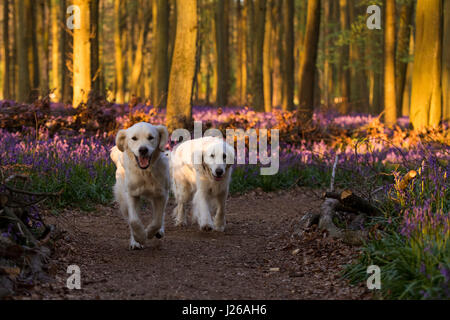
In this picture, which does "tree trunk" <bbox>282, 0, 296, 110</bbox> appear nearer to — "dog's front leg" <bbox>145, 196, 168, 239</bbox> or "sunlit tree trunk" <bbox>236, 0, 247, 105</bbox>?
"sunlit tree trunk" <bbox>236, 0, 247, 105</bbox>

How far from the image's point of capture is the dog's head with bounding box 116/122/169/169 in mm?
6594

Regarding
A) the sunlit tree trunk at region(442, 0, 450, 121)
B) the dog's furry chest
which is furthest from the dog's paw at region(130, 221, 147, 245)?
the sunlit tree trunk at region(442, 0, 450, 121)

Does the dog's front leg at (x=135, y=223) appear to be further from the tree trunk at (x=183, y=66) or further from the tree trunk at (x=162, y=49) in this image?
the tree trunk at (x=162, y=49)

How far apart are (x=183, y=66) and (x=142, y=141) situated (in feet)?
26.5

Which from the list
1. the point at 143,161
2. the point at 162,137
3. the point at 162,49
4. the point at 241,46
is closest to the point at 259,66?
the point at 162,49

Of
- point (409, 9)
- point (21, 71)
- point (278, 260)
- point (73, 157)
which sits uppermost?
point (409, 9)

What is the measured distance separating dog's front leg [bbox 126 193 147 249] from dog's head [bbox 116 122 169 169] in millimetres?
522

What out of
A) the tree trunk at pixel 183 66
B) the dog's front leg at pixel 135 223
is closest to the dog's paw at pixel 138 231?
the dog's front leg at pixel 135 223

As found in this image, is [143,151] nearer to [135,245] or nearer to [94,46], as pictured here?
[135,245]

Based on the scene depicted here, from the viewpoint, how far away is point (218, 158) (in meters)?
7.89

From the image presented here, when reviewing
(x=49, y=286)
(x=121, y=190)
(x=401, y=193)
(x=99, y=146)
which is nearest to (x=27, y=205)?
(x=49, y=286)

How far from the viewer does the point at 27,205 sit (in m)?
5.65

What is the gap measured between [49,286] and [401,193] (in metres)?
3.94

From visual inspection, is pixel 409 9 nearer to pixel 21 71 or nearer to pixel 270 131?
pixel 270 131
